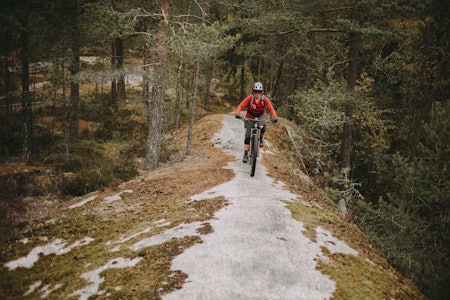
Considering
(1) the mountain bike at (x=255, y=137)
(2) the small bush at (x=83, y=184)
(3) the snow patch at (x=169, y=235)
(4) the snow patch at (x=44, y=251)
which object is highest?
(1) the mountain bike at (x=255, y=137)

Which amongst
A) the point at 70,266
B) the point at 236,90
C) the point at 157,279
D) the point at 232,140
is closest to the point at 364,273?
the point at 157,279

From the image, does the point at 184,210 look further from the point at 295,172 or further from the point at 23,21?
the point at 295,172

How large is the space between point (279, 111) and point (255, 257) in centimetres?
2227

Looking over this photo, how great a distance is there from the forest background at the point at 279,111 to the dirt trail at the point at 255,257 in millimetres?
3723

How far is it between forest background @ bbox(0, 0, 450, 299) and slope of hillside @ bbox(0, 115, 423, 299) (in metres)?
2.26

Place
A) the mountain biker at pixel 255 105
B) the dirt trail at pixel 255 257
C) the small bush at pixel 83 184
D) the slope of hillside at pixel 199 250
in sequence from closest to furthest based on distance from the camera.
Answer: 1. the dirt trail at pixel 255 257
2. the slope of hillside at pixel 199 250
3. the mountain biker at pixel 255 105
4. the small bush at pixel 83 184

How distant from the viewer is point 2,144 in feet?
59.8

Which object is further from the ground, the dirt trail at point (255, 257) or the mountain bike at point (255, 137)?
the mountain bike at point (255, 137)

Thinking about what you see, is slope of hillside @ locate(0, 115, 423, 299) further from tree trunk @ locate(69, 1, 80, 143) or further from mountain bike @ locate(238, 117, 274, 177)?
tree trunk @ locate(69, 1, 80, 143)

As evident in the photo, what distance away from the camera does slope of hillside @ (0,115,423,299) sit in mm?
4363

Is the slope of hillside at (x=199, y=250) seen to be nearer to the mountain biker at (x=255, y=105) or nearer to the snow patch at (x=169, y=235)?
the snow patch at (x=169, y=235)

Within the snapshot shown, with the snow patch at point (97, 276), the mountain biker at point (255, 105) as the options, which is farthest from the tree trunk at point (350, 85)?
the snow patch at point (97, 276)

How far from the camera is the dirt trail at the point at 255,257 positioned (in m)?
4.13

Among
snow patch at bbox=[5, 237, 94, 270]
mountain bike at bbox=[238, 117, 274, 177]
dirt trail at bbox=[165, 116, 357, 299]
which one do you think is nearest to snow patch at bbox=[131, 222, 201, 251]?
dirt trail at bbox=[165, 116, 357, 299]
